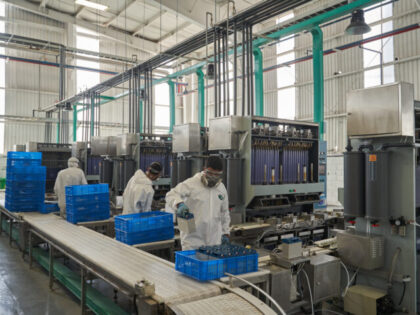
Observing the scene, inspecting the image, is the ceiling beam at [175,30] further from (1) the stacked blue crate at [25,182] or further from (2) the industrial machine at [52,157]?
(1) the stacked blue crate at [25,182]

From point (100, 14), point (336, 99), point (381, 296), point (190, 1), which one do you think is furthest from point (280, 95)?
point (381, 296)

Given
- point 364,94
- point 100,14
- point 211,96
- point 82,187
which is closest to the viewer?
point 364,94

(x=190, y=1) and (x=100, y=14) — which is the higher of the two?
(x=100, y=14)

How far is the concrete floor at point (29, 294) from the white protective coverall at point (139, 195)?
1.12 m

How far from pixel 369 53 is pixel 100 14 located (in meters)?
9.32

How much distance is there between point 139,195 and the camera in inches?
155

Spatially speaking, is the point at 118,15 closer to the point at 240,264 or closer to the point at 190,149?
the point at 190,149

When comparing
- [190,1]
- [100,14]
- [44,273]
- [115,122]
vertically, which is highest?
[100,14]

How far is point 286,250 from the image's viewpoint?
2629 mm

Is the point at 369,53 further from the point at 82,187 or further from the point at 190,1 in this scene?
the point at 82,187

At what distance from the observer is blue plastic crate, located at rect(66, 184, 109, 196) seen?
4.32 meters

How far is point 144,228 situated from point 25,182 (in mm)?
2828

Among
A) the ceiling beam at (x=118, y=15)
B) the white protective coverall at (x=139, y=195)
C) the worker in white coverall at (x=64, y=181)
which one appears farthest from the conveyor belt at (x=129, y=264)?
the ceiling beam at (x=118, y=15)

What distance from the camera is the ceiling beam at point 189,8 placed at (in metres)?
8.62
